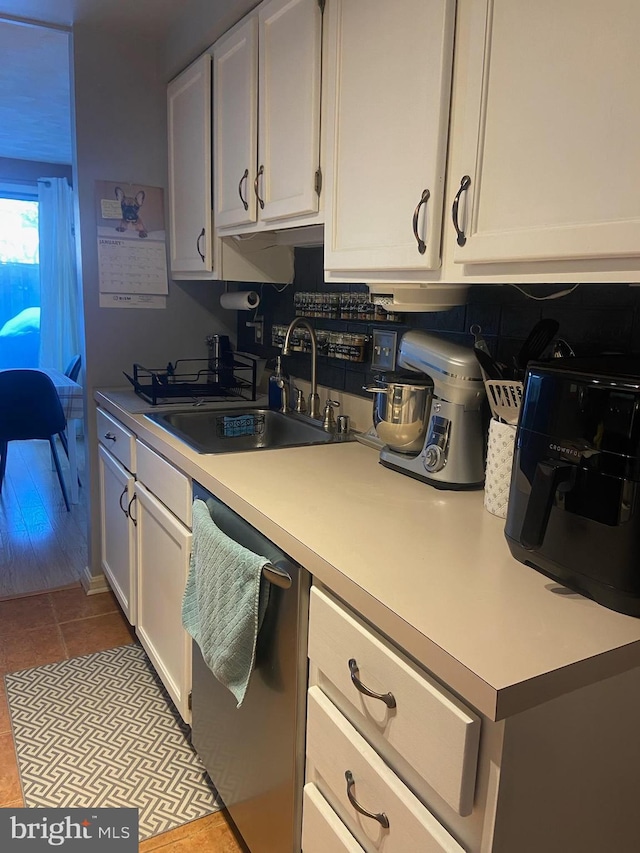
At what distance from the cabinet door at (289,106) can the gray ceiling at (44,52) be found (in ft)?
→ 2.39

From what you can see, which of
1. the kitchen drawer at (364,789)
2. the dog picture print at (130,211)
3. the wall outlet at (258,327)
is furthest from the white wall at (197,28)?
the kitchen drawer at (364,789)

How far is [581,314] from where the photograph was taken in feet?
4.20

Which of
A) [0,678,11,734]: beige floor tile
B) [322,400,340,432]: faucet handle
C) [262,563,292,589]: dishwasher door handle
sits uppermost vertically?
[322,400,340,432]: faucet handle

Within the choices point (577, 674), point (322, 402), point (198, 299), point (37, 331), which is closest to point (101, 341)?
point (198, 299)

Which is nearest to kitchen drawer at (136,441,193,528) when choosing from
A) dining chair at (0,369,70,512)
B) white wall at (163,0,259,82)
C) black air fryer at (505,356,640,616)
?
black air fryer at (505,356,640,616)

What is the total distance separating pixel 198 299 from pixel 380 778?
2.26 metres

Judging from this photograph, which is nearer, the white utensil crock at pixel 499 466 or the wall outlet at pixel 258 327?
the white utensil crock at pixel 499 466

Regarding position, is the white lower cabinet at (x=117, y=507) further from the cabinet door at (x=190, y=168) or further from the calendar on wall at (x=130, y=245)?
the cabinet door at (x=190, y=168)

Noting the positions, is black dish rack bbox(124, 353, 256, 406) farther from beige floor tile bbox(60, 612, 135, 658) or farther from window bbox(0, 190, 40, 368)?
window bbox(0, 190, 40, 368)

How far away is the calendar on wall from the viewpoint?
2605 mm

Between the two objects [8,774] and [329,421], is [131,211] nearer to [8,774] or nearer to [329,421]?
[329,421]

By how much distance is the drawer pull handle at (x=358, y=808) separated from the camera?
935 mm

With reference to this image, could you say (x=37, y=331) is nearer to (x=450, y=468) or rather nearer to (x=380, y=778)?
(x=450, y=468)

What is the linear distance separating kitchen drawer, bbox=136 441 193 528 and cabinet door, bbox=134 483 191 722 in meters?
0.03
